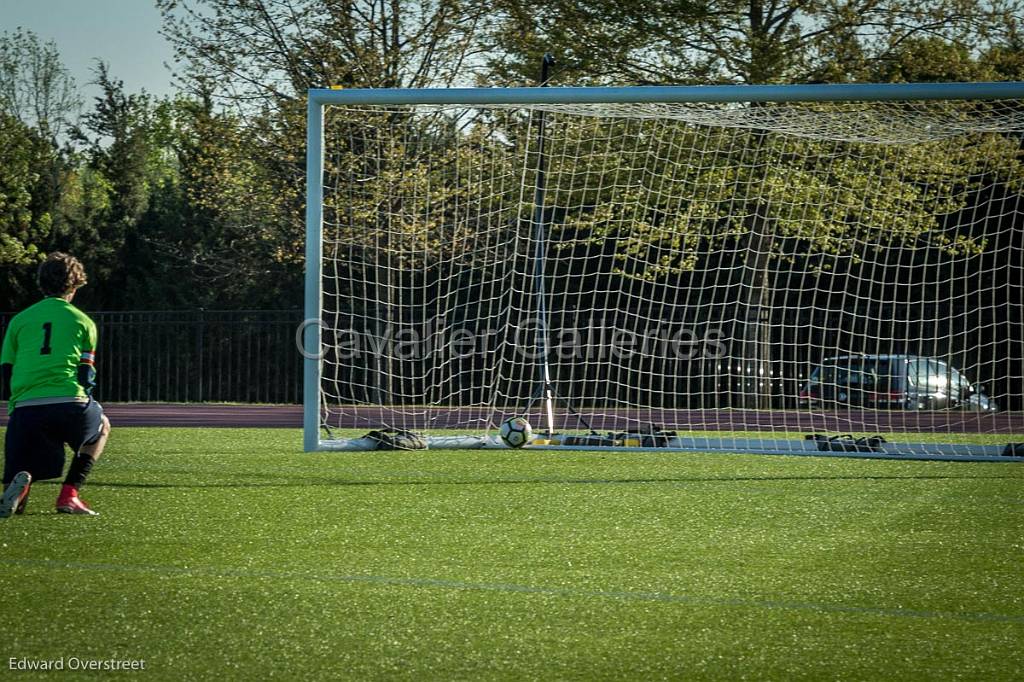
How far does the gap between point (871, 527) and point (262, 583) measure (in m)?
3.25

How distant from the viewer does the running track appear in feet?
47.4

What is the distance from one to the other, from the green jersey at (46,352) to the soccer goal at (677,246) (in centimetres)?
321

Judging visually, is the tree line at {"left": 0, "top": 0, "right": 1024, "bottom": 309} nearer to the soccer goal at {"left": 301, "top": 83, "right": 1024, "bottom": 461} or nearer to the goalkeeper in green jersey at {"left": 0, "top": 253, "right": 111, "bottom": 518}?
the soccer goal at {"left": 301, "top": 83, "right": 1024, "bottom": 461}

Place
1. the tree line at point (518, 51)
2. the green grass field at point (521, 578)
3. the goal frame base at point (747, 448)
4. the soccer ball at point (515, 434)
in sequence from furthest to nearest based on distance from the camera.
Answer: the tree line at point (518, 51)
the soccer ball at point (515, 434)
the goal frame base at point (747, 448)
the green grass field at point (521, 578)

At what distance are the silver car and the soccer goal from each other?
6cm

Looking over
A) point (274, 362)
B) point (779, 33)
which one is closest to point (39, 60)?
point (274, 362)

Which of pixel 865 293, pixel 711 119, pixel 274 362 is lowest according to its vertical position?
pixel 274 362

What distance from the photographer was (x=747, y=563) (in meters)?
5.05

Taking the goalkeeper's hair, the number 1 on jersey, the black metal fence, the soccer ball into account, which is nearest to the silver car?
the soccer ball

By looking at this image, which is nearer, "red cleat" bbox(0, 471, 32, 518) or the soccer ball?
"red cleat" bbox(0, 471, 32, 518)

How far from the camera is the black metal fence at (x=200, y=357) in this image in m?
21.6

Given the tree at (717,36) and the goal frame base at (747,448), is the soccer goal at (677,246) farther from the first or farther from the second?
the tree at (717,36)

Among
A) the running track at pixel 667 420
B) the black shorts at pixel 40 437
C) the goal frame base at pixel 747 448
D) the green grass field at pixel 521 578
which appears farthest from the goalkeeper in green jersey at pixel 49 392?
the running track at pixel 667 420

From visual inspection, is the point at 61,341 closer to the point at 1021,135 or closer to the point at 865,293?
the point at 1021,135
